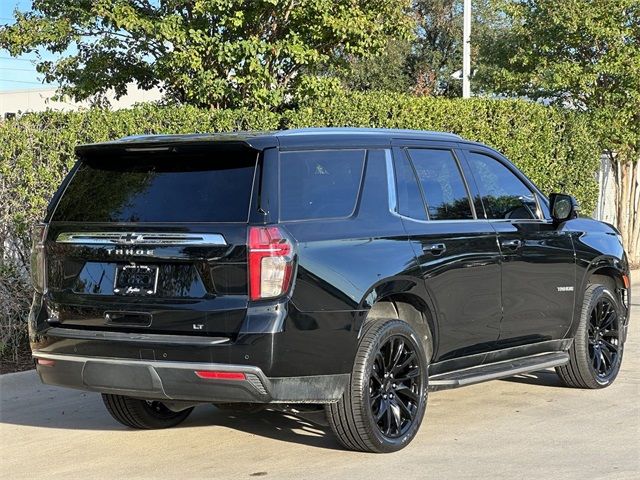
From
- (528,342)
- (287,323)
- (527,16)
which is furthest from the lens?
(527,16)

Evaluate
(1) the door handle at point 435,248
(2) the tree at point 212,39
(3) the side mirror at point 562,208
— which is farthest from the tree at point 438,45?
(1) the door handle at point 435,248

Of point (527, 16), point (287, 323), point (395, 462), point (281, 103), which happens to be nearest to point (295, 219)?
point (287, 323)

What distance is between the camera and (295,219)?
20.4 ft

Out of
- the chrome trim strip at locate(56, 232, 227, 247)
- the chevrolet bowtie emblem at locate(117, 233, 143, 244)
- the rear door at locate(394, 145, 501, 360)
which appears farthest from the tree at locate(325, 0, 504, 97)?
the chevrolet bowtie emblem at locate(117, 233, 143, 244)

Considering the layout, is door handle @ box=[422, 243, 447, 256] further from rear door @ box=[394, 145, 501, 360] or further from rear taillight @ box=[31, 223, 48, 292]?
rear taillight @ box=[31, 223, 48, 292]

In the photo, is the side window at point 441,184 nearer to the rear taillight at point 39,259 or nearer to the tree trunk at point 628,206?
the rear taillight at point 39,259

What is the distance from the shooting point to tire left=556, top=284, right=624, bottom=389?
28.4ft

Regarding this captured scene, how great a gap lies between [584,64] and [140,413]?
1304 centimetres

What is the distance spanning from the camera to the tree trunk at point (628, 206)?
2005 centimetres

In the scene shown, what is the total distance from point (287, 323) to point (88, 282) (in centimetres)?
126

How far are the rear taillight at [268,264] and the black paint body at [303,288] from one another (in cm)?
5

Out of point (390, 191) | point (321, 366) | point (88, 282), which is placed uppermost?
point (390, 191)

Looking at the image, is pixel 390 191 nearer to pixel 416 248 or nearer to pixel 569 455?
pixel 416 248

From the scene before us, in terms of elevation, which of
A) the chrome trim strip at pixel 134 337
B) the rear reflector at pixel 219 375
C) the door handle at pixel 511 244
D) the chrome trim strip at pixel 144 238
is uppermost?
the chrome trim strip at pixel 144 238
